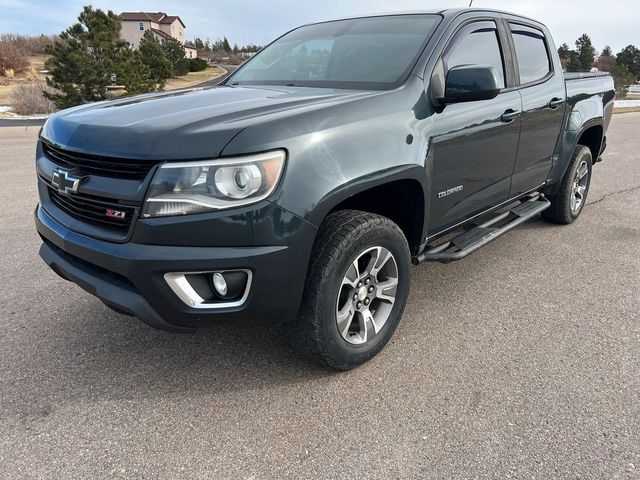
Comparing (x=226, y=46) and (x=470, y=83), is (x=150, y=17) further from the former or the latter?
(x=470, y=83)

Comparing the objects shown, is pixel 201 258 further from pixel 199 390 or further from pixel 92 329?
pixel 92 329

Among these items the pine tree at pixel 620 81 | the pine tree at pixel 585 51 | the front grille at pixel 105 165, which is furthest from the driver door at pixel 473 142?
the pine tree at pixel 585 51

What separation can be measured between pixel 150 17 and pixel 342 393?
9290 centimetres

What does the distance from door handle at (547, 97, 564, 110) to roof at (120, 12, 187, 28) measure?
278 ft

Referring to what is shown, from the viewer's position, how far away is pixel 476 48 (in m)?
3.46

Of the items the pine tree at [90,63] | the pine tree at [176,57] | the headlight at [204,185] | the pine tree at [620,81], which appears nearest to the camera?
the headlight at [204,185]

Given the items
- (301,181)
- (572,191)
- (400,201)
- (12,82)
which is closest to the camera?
(301,181)

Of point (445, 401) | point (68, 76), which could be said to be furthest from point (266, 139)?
point (68, 76)

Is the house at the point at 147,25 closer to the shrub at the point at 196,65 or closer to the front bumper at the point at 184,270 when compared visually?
the shrub at the point at 196,65

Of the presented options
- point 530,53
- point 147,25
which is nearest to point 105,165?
point 530,53

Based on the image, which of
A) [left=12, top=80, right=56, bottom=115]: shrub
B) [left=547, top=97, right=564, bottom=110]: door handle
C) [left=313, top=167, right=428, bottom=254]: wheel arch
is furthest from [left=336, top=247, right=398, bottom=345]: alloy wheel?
[left=12, top=80, right=56, bottom=115]: shrub

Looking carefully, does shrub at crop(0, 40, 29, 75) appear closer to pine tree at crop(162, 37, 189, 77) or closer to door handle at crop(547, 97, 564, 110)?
pine tree at crop(162, 37, 189, 77)

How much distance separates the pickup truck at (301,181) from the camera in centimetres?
209

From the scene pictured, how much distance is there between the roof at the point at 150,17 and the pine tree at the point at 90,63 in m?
62.8
